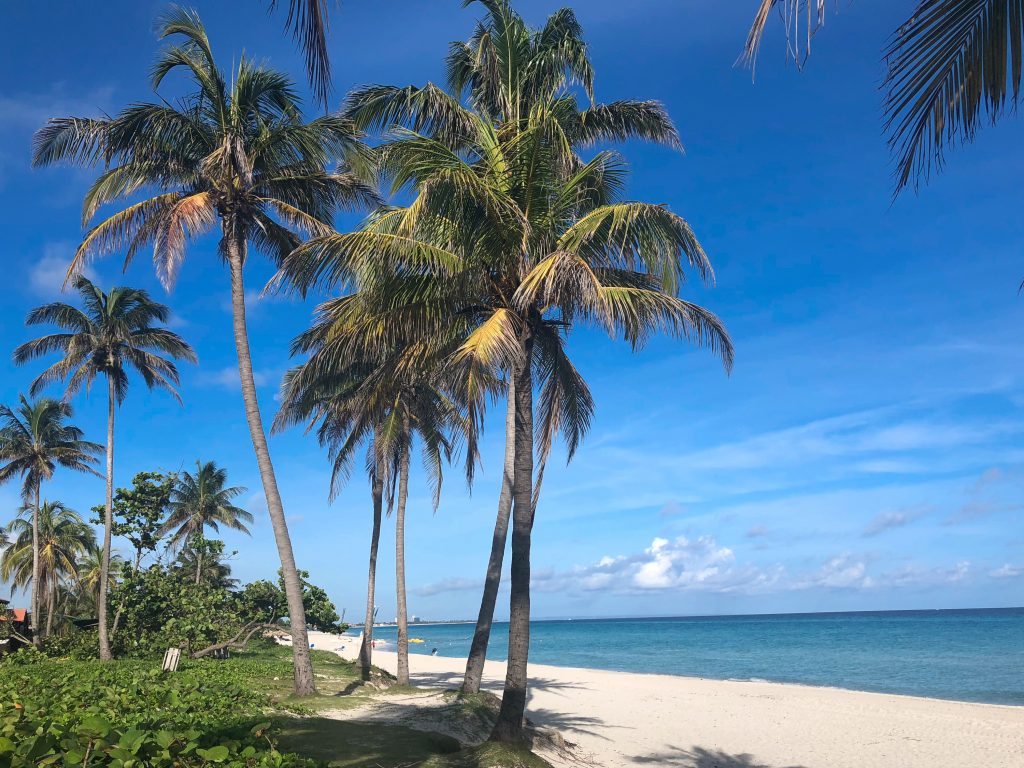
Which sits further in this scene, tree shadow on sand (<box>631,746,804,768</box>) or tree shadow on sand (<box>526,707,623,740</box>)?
tree shadow on sand (<box>526,707,623,740</box>)

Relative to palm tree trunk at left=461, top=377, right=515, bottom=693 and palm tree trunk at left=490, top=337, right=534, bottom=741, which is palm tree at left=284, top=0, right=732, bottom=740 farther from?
palm tree trunk at left=461, top=377, right=515, bottom=693

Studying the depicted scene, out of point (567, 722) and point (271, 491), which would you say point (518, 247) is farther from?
point (567, 722)

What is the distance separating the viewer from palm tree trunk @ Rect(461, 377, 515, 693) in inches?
593

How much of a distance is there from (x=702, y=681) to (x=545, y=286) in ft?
93.1

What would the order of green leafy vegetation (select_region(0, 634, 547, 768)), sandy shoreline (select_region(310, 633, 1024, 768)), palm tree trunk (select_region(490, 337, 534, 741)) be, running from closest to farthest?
green leafy vegetation (select_region(0, 634, 547, 768))
palm tree trunk (select_region(490, 337, 534, 741))
sandy shoreline (select_region(310, 633, 1024, 768))

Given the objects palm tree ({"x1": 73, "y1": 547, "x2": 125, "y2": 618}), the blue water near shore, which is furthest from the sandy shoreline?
palm tree ({"x1": 73, "y1": 547, "x2": 125, "y2": 618})

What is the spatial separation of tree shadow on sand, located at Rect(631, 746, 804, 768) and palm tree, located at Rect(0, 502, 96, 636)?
3773 cm

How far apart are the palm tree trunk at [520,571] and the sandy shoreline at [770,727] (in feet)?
10.7

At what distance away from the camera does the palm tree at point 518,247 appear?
9.82m

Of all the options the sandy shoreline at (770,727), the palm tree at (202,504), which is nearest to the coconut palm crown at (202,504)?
the palm tree at (202,504)

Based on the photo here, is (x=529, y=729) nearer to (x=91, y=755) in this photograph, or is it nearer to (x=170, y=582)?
(x=91, y=755)

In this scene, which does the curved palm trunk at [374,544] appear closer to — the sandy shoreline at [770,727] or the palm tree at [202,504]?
the sandy shoreline at [770,727]

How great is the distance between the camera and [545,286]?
388 inches

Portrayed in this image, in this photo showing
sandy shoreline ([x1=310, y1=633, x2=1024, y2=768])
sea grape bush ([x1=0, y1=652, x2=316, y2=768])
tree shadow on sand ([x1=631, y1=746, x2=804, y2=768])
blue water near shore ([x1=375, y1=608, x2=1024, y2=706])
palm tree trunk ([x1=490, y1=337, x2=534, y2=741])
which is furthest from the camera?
blue water near shore ([x1=375, y1=608, x2=1024, y2=706])
